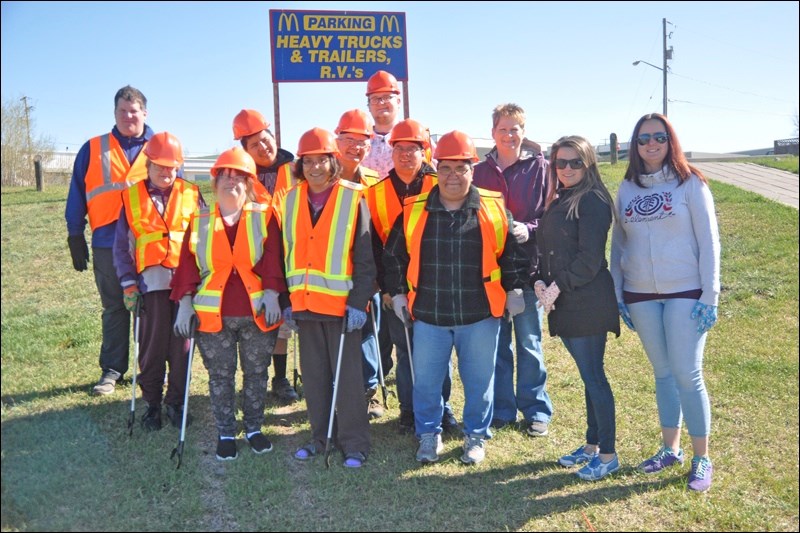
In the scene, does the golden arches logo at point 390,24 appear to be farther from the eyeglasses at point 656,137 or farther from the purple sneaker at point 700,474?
the purple sneaker at point 700,474

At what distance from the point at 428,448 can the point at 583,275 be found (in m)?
1.62

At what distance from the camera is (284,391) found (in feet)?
19.6

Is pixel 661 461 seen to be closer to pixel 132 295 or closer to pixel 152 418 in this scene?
pixel 152 418

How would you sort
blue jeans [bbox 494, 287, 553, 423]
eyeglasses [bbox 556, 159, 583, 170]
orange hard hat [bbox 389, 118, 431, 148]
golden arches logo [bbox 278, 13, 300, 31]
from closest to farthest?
eyeglasses [bbox 556, 159, 583, 170], orange hard hat [bbox 389, 118, 431, 148], blue jeans [bbox 494, 287, 553, 423], golden arches logo [bbox 278, 13, 300, 31]

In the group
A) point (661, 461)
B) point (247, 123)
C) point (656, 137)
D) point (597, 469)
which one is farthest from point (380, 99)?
point (661, 461)

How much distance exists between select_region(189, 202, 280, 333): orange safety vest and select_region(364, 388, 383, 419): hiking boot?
133cm

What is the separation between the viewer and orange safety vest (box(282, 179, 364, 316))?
4.47m

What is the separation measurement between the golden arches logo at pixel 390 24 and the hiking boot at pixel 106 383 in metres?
6.26

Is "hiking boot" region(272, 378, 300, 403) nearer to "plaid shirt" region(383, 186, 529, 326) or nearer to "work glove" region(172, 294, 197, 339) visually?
"work glove" region(172, 294, 197, 339)

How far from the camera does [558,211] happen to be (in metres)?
4.33

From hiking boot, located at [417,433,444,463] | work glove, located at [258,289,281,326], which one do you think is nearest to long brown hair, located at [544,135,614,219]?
hiking boot, located at [417,433,444,463]

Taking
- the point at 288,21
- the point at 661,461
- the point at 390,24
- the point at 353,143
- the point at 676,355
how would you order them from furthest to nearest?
the point at 390,24 < the point at 288,21 < the point at 353,143 < the point at 661,461 < the point at 676,355

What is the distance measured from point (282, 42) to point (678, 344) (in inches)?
288

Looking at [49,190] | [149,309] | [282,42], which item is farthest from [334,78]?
[49,190]
